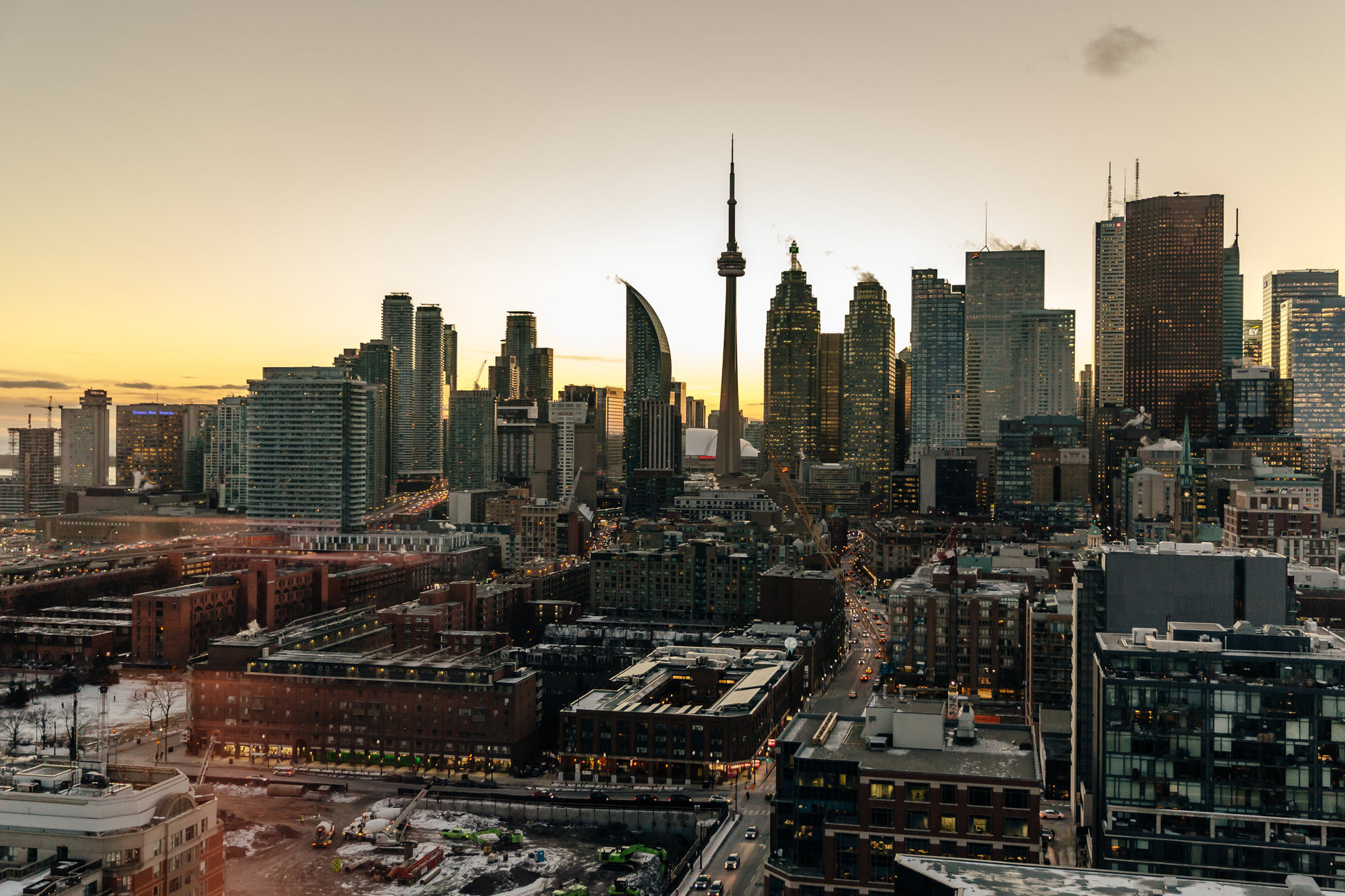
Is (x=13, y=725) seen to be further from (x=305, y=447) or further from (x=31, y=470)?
(x=31, y=470)

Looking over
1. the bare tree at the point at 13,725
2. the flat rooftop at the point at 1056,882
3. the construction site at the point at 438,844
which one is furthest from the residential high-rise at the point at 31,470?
the flat rooftop at the point at 1056,882

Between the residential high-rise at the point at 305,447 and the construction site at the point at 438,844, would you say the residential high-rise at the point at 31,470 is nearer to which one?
the residential high-rise at the point at 305,447

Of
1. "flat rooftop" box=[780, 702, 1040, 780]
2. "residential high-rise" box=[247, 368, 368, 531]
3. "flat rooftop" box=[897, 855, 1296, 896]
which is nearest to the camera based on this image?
"flat rooftop" box=[897, 855, 1296, 896]

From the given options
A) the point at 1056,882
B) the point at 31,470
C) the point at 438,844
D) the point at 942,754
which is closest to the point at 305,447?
the point at 31,470

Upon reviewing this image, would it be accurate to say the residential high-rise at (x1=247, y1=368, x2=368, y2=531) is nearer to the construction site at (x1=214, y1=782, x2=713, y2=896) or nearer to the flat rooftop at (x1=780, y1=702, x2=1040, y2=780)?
the construction site at (x1=214, y1=782, x2=713, y2=896)

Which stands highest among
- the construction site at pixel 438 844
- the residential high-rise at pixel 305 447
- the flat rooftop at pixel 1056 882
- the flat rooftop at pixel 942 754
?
the residential high-rise at pixel 305 447

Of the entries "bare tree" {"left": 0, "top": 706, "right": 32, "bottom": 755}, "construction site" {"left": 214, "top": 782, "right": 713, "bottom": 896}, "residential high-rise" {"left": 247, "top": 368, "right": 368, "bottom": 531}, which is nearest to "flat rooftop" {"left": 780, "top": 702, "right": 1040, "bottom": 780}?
"construction site" {"left": 214, "top": 782, "right": 713, "bottom": 896}

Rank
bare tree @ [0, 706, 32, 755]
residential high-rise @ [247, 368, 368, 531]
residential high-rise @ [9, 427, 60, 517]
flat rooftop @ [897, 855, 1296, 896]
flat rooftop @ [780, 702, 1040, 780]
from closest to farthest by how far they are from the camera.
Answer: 1. flat rooftop @ [897, 855, 1296, 896]
2. flat rooftop @ [780, 702, 1040, 780]
3. bare tree @ [0, 706, 32, 755]
4. residential high-rise @ [247, 368, 368, 531]
5. residential high-rise @ [9, 427, 60, 517]
